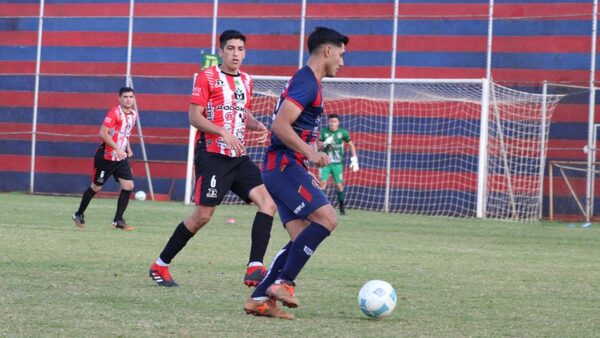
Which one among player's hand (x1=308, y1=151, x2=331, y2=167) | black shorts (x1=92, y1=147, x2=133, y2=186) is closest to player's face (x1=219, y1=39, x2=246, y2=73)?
player's hand (x1=308, y1=151, x2=331, y2=167)

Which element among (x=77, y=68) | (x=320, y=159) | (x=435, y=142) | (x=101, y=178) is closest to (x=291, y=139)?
(x=320, y=159)

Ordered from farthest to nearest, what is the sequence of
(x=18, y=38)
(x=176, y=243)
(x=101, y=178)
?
(x=18, y=38)
(x=101, y=178)
(x=176, y=243)

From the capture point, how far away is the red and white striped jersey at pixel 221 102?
912 cm

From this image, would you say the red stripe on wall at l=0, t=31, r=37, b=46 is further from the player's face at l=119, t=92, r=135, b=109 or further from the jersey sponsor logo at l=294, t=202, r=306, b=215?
the jersey sponsor logo at l=294, t=202, r=306, b=215

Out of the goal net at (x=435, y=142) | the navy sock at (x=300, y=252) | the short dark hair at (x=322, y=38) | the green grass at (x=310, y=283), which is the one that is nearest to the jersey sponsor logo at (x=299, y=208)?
the navy sock at (x=300, y=252)

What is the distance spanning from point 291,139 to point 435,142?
1799 centimetres

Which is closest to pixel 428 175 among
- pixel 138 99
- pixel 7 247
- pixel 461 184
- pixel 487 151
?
pixel 461 184

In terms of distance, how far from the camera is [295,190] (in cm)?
722

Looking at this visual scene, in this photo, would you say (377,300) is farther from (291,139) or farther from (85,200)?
(85,200)

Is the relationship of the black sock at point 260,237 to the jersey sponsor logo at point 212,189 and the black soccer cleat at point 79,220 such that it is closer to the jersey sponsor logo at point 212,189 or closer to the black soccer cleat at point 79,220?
the jersey sponsor logo at point 212,189

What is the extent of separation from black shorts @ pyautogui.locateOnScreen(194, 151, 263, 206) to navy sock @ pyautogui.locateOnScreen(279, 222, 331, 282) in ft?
6.39

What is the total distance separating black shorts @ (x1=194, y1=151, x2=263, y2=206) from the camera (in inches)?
354

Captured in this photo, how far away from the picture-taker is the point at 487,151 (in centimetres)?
2228

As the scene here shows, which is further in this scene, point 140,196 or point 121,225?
point 140,196
